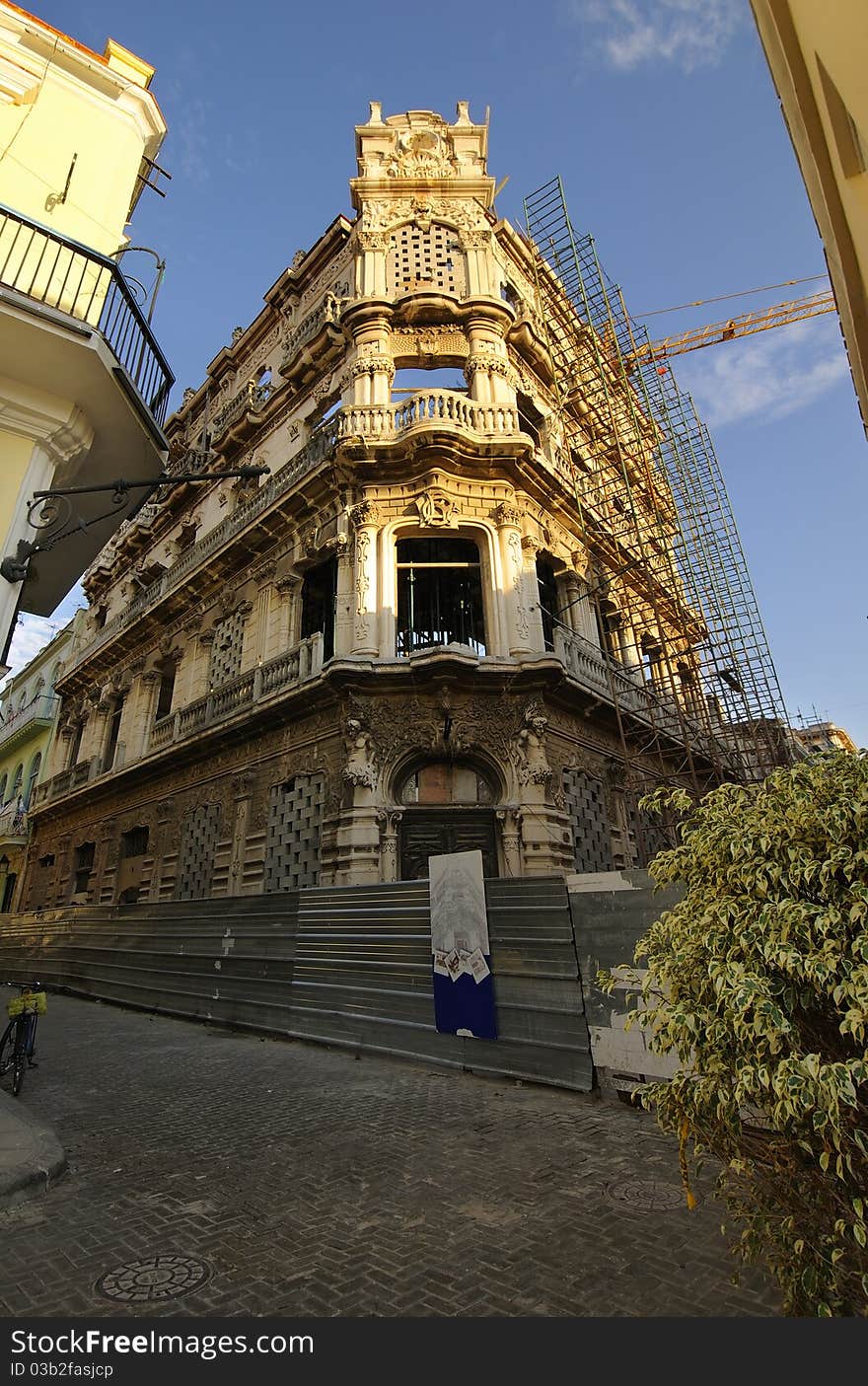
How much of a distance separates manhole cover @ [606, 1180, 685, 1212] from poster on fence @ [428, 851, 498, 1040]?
9.77ft

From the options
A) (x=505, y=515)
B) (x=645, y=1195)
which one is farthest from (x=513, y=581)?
(x=645, y=1195)

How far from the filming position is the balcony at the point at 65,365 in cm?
628

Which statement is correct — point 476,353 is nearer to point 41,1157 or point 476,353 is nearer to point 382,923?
point 382,923

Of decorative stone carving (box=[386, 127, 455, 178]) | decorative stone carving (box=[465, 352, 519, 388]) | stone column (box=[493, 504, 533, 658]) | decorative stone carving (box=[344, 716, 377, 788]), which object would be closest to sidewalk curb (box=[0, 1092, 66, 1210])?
decorative stone carving (box=[344, 716, 377, 788])

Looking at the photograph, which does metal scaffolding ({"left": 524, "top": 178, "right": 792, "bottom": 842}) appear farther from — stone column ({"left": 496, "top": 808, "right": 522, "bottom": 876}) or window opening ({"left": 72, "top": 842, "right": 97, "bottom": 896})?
window opening ({"left": 72, "top": 842, "right": 97, "bottom": 896})

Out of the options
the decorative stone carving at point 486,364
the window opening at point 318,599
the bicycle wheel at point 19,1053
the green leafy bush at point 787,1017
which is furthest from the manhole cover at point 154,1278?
the decorative stone carving at point 486,364

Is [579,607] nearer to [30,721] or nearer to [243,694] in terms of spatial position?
[243,694]

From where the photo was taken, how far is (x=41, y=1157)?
4418 millimetres

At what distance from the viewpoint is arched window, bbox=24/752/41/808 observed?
92.1ft

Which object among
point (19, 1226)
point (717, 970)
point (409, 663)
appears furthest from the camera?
point (409, 663)

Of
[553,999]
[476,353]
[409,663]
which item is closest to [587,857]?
[409,663]

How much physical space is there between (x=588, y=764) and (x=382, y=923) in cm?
691

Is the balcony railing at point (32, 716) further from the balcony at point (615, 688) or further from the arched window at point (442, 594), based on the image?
the balcony at point (615, 688)

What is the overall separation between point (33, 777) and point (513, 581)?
2541 cm
